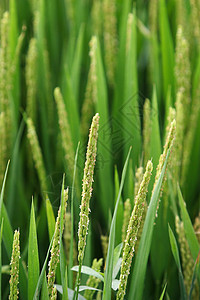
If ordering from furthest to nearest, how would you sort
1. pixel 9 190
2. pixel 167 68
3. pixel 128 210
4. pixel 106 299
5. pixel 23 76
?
pixel 23 76
pixel 167 68
pixel 9 190
pixel 128 210
pixel 106 299

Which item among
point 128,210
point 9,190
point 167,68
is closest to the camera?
point 128,210

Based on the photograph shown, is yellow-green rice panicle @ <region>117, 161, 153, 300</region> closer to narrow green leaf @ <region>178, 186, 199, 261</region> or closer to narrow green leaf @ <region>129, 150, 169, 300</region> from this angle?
narrow green leaf @ <region>129, 150, 169, 300</region>

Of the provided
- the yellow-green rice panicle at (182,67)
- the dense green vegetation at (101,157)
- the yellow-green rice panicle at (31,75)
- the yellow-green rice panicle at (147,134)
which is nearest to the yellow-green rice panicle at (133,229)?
the dense green vegetation at (101,157)

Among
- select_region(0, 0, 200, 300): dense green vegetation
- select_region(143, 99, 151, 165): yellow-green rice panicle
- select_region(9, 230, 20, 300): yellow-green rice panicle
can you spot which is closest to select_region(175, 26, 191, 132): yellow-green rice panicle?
select_region(0, 0, 200, 300): dense green vegetation

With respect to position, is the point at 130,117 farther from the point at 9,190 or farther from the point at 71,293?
the point at 71,293

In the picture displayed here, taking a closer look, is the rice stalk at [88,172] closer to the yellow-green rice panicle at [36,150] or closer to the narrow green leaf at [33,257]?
the narrow green leaf at [33,257]

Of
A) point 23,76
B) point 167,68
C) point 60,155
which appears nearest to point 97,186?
point 60,155

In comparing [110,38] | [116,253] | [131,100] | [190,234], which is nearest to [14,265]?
[116,253]

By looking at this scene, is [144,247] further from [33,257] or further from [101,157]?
[101,157]
